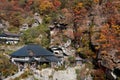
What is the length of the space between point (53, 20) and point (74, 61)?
1298cm

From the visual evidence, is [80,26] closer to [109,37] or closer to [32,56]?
[109,37]

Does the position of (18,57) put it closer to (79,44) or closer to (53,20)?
(79,44)

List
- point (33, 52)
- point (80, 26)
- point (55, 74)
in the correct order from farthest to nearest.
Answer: point (80, 26) → point (33, 52) → point (55, 74)

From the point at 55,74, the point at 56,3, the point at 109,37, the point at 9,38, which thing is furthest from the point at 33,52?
the point at 56,3

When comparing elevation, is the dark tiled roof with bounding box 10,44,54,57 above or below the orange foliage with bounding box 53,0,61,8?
below

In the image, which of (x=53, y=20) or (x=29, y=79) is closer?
(x=29, y=79)

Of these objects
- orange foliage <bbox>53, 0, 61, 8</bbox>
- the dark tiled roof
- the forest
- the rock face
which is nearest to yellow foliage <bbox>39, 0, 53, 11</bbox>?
the forest

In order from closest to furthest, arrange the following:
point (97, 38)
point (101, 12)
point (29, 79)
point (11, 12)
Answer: point (29, 79) < point (97, 38) < point (101, 12) < point (11, 12)

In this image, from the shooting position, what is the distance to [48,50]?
45656 mm

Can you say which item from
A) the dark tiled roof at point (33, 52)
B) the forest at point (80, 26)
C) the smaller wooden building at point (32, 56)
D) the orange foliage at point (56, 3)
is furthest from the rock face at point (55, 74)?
the orange foliage at point (56, 3)

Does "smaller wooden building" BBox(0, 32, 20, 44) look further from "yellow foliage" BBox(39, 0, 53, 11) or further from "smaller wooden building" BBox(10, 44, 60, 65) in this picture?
"yellow foliage" BBox(39, 0, 53, 11)

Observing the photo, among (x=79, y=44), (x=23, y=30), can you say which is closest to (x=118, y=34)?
(x=79, y=44)

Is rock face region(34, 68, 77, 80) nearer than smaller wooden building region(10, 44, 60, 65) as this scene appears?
Yes

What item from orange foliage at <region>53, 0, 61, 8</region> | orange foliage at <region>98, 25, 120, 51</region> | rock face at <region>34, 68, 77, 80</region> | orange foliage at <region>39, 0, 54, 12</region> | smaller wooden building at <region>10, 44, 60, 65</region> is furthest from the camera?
orange foliage at <region>53, 0, 61, 8</region>
